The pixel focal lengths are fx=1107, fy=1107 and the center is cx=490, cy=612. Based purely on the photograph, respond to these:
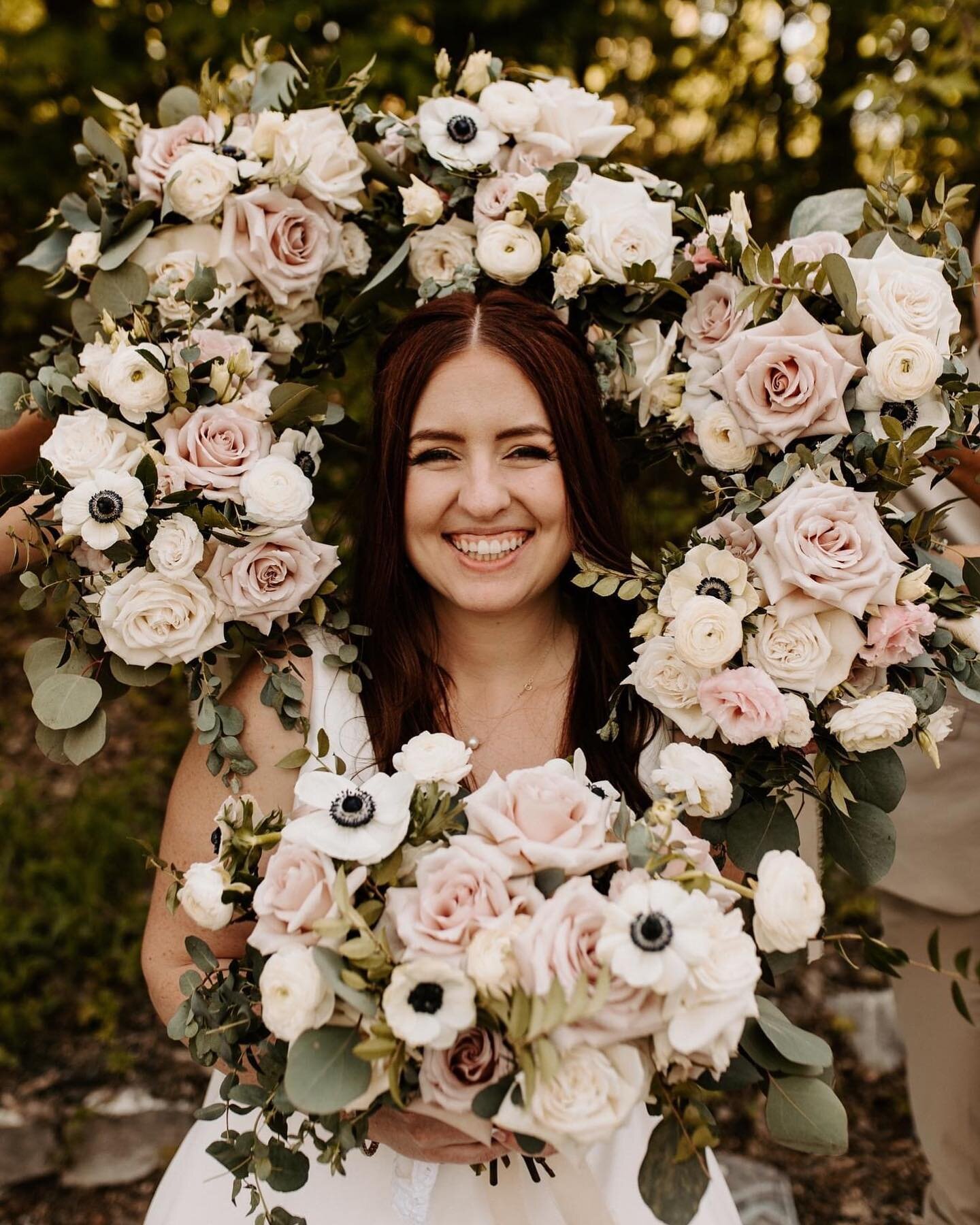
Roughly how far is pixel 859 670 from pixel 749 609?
9.3 inches

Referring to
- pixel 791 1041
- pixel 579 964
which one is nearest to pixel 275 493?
pixel 579 964

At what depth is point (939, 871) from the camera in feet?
8.63

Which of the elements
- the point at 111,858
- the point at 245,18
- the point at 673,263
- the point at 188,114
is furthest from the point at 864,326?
the point at 111,858

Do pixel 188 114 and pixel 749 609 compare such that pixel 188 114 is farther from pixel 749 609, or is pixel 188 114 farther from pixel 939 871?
pixel 939 871

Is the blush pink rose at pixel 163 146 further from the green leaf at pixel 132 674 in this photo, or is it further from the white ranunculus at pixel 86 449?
the green leaf at pixel 132 674

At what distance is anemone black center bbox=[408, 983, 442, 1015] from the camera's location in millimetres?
1346

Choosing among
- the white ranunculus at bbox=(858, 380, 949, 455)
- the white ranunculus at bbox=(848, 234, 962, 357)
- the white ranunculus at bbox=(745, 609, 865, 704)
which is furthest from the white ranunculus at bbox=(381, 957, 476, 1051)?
the white ranunculus at bbox=(848, 234, 962, 357)

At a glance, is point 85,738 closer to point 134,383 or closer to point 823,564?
point 134,383

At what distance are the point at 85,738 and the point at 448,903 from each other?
2.85ft

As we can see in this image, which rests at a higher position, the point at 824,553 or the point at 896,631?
the point at 824,553

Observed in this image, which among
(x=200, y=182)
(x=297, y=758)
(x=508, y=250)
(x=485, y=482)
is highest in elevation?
(x=200, y=182)

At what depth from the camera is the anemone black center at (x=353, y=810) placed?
4.80ft

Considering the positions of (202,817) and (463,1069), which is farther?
(202,817)

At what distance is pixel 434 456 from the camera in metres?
2.15
